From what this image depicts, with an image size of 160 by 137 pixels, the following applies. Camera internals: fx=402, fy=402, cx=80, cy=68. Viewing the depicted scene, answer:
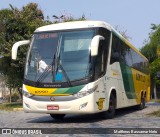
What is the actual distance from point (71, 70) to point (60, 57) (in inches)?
24.4

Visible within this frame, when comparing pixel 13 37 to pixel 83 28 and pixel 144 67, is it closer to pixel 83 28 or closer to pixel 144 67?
pixel 144 67

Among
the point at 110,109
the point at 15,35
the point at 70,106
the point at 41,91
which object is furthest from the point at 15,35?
the point at 70,106

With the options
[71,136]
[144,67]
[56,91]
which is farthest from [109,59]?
[144,67]

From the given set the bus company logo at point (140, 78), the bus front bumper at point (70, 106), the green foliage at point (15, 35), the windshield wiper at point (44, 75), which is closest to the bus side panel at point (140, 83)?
the bus company logo at point (140, 78)

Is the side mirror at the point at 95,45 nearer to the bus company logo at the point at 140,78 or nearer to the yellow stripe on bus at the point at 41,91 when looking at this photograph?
the yellow stripe on bus at the point at 41,91

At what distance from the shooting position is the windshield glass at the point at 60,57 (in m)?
12.8

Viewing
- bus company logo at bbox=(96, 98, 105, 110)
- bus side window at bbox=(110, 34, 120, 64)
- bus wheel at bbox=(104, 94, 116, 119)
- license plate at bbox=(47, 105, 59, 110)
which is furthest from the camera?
bus side window at bbox=(110, 34, 120, 64)

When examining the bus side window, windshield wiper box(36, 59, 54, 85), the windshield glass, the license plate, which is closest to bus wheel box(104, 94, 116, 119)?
the bus side window

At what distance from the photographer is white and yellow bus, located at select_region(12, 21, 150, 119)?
12625 mm

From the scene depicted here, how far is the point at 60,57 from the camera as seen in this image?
42.9 ft

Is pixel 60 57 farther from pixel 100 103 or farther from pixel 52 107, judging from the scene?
pixel 100 103

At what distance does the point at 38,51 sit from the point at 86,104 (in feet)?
8.22

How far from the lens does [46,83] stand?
1291 cm

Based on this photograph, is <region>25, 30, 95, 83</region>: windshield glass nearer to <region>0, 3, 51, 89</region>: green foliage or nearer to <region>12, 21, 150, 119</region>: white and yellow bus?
<region>12, 21, 150, 119</region>: white and yellow bus
